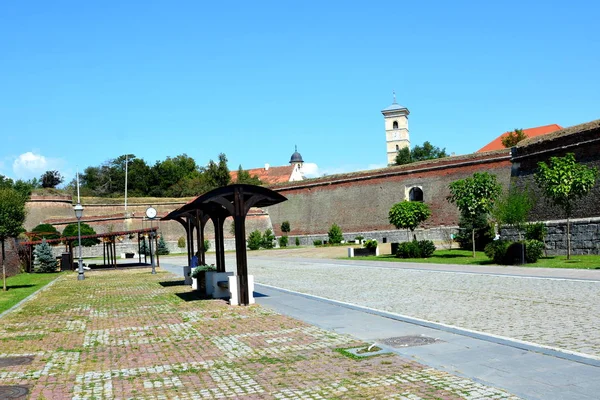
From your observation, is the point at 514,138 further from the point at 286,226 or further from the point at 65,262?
the point at 65,262

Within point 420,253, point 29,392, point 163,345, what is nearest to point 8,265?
point 420,253

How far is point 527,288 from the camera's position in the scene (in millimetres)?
14703

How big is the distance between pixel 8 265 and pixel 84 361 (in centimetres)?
2633

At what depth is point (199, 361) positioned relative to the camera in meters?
8.10

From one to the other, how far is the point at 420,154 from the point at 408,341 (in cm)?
8963

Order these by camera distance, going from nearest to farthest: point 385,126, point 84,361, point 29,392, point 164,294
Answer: point 29,392
point 84,361
point 164,294
point 385,126

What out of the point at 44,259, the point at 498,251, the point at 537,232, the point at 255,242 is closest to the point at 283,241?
the point at 255,242

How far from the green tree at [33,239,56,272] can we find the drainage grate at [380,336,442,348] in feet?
103

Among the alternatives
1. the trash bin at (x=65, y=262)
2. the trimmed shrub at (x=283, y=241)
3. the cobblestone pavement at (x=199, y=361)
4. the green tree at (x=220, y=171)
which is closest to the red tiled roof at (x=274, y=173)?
the green tree at (x=220, y=171)

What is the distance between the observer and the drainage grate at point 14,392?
6527 millimetres

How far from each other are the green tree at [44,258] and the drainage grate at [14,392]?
30972mm

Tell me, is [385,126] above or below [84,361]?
above

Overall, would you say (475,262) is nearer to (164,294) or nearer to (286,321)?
(164,294)

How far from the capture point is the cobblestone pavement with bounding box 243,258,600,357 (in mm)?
8883
